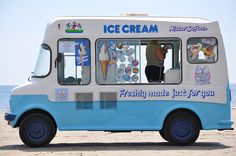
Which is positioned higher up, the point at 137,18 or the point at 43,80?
the point at 137,18

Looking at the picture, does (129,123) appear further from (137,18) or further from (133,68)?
(137,18)

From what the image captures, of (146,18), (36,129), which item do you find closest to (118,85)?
(146,18)

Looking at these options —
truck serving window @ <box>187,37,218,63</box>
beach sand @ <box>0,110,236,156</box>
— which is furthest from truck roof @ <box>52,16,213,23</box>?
beach sand @ <box>0,110,236,156</box>

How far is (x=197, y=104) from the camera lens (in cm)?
1638

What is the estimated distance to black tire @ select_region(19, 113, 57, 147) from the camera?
637 inches

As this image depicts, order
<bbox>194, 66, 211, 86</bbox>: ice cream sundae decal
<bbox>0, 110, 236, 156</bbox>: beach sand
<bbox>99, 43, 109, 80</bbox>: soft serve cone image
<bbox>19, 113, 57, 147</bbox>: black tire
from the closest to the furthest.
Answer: <bbox>0, 110, 236, 156</bbox>: beach sand, <bbox>19, 113, 57, 147</bbox>: black tire, <bbox>99, 43, 109, 80</bbox>: soft serve cone image, <bbox>194, 66, 211, 86</bbox>: ice cream sundae decal

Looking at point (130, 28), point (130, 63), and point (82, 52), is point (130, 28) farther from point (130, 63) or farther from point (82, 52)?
point (82, 52)

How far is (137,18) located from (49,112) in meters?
2.98

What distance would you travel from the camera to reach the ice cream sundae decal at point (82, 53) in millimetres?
16219

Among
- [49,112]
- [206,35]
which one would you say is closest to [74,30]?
[49,112]

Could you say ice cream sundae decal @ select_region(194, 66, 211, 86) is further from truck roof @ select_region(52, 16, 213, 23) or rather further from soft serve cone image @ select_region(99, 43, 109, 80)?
soft serve cone image @ select_region(99, 43, 109, 80)

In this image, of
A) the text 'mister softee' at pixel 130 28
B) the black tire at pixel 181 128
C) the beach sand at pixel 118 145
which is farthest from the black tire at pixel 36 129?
the black tire at pixel 181 128

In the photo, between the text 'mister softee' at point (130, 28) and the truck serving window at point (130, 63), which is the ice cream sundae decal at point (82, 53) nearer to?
the truck serving window at point (130, 63)

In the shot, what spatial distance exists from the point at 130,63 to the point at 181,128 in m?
1.90
